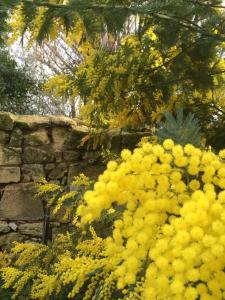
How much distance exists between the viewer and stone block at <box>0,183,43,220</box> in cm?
593

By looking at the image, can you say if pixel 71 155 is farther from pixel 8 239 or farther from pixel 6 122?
pixel 8 239

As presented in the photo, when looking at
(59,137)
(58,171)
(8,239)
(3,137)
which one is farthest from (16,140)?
(8,239)

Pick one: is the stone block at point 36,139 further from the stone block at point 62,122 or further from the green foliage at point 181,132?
the green foliage at point 181,132

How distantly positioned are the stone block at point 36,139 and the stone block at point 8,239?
1.09 m

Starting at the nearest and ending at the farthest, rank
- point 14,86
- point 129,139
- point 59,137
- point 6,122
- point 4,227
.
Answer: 1. point 129,139
2. point 4,227
3. point 6,122
4. point 59,137
5. point 14,86

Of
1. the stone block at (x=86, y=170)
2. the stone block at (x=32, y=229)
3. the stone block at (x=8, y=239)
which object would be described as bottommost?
the stone block at (x=8, y=239)

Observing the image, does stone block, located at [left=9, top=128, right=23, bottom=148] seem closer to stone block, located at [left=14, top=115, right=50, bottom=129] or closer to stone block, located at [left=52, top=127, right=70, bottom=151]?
stone block, located at [left=14, top=115, right=50, bottom=129]

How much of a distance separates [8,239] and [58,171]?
39.0 inches

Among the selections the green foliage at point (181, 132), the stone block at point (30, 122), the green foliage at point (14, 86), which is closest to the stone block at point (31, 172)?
the stone block at point (30, 122)

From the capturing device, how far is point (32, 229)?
19.6 feet

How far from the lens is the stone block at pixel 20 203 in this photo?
5934mm

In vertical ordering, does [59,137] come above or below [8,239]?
above

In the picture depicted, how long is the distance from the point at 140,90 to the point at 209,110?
57 cm

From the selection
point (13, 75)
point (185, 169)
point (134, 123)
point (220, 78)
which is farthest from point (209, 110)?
point (13, 75)
